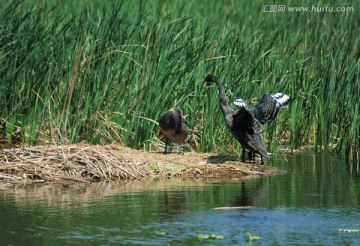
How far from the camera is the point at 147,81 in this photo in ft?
48.7

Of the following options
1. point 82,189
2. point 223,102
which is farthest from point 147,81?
point 82,189

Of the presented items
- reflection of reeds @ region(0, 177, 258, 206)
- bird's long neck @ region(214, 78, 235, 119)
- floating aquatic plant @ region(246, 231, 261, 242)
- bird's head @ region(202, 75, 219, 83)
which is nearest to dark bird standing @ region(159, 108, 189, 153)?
bird's long neck @ region(214, 78, 235, 119)

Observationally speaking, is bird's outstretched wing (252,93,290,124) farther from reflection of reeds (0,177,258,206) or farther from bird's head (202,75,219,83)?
reflection of reeds (0,177,258,206)

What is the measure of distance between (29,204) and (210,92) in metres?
5.47

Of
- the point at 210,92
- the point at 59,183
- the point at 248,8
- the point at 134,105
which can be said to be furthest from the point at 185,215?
the point at 248,8

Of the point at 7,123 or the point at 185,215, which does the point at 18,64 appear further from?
the point at 185,215

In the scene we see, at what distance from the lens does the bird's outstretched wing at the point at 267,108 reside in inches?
568

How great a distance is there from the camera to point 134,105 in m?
14.6

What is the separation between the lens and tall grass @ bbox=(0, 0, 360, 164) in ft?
47.1

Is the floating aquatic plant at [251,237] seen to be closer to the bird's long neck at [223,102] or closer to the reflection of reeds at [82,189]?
the reflection of reeds at [82,189]

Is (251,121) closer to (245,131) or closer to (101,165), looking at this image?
(245,131)

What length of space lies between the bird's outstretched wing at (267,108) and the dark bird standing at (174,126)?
3.64ft

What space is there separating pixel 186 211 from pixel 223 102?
14.9 ft

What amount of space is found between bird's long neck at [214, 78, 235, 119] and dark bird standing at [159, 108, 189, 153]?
24.6 inches
